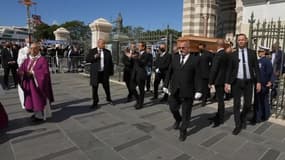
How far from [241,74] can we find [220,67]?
574 mm

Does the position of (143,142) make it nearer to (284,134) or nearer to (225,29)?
(284,134)

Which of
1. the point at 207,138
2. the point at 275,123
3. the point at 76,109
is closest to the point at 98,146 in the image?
the point at 207,138

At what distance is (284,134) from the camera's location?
518 centimetres

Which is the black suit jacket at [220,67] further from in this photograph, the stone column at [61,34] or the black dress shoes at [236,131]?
the stone column at [61,34]

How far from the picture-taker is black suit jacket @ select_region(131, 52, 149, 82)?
22.7 feet

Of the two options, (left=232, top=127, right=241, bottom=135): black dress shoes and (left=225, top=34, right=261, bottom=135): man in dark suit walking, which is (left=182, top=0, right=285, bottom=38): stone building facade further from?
(left=232, top=127, right=241, bottom=135): black dress shoes

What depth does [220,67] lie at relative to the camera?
18.4ft

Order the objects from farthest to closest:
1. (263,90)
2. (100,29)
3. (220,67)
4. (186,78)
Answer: (100,29)
(263,90)
(220,67)
(186,78)

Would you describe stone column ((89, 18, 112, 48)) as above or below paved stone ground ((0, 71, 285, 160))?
above

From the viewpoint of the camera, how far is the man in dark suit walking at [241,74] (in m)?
5.12

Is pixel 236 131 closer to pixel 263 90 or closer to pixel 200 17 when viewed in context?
pixel 263 90

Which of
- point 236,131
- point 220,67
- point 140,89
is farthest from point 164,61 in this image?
point 236,131

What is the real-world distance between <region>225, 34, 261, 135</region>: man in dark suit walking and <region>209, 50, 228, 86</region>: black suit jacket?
0.32 metres

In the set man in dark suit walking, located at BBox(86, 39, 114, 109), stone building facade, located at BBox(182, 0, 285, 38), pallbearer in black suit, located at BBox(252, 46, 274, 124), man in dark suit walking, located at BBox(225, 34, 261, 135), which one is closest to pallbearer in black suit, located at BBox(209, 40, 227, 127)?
man in dark suit walking, located at BBox(225, 34, 261, 135)
